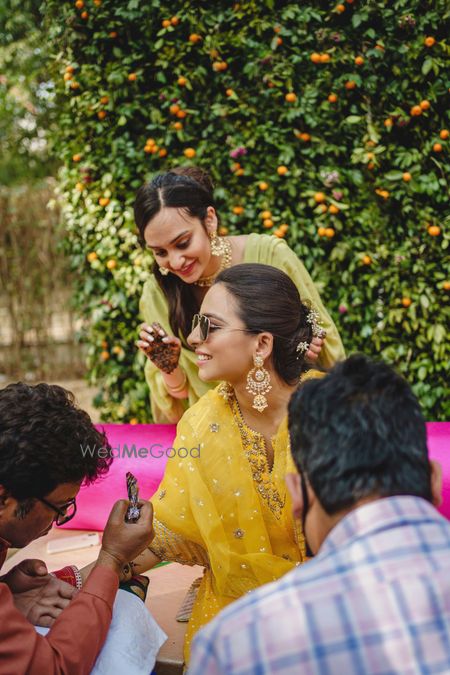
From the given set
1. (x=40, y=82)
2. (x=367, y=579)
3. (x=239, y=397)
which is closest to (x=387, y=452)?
(x=367, y=579)

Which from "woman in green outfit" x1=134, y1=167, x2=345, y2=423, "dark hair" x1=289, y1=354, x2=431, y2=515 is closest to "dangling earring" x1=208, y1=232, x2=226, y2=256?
"woman in green outfit" x1=134, y1=167, x2=345, y2=423

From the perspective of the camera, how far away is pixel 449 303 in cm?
402

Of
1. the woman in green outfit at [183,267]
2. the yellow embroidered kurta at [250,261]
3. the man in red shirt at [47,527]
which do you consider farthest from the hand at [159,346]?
the man in red shirt at [47,527]

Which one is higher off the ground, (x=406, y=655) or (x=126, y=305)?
(x=406, y=655)

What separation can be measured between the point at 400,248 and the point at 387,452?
3.08 meters

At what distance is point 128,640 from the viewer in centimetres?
185

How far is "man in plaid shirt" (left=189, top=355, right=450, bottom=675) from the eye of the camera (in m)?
0.98

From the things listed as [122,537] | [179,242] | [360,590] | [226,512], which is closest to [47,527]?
[122,537]

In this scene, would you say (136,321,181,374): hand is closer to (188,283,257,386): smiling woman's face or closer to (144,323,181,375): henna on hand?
(144,323,181,375): henna on hand

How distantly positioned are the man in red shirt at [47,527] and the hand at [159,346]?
681 mm

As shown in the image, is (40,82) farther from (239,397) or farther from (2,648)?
(2,648)

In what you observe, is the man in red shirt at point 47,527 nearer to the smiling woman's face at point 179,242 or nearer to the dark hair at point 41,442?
the dark hair at point 41,442

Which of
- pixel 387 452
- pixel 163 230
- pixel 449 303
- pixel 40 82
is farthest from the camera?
pixel 40 82

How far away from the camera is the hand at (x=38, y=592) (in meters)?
1.92
